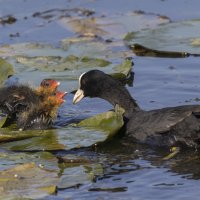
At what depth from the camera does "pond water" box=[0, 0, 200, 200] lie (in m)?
7.45

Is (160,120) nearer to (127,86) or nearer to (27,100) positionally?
(27,100)

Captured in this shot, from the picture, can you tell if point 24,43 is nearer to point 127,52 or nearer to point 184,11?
point 127,52

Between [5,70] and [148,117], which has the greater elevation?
[5,70]

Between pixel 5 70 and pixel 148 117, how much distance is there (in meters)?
2.12

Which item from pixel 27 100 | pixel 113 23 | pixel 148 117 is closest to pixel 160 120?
pixel 148 117

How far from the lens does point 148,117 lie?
29.0 feet

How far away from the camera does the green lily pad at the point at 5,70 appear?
1025 cm

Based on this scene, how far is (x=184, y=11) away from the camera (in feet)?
42.2

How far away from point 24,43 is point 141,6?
2210 millimetres

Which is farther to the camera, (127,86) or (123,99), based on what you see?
(127,86)

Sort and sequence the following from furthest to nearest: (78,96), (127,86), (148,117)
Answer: (127,86), (78,96), (148,117)

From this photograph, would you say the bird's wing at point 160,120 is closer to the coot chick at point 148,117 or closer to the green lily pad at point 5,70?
the coot chick at point 148,117

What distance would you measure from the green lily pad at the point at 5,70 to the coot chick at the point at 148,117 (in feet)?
3.58

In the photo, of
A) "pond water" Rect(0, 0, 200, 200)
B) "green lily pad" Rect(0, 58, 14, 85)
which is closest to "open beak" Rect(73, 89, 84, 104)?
"pond water" Rect(0, 0, 200, 200)
